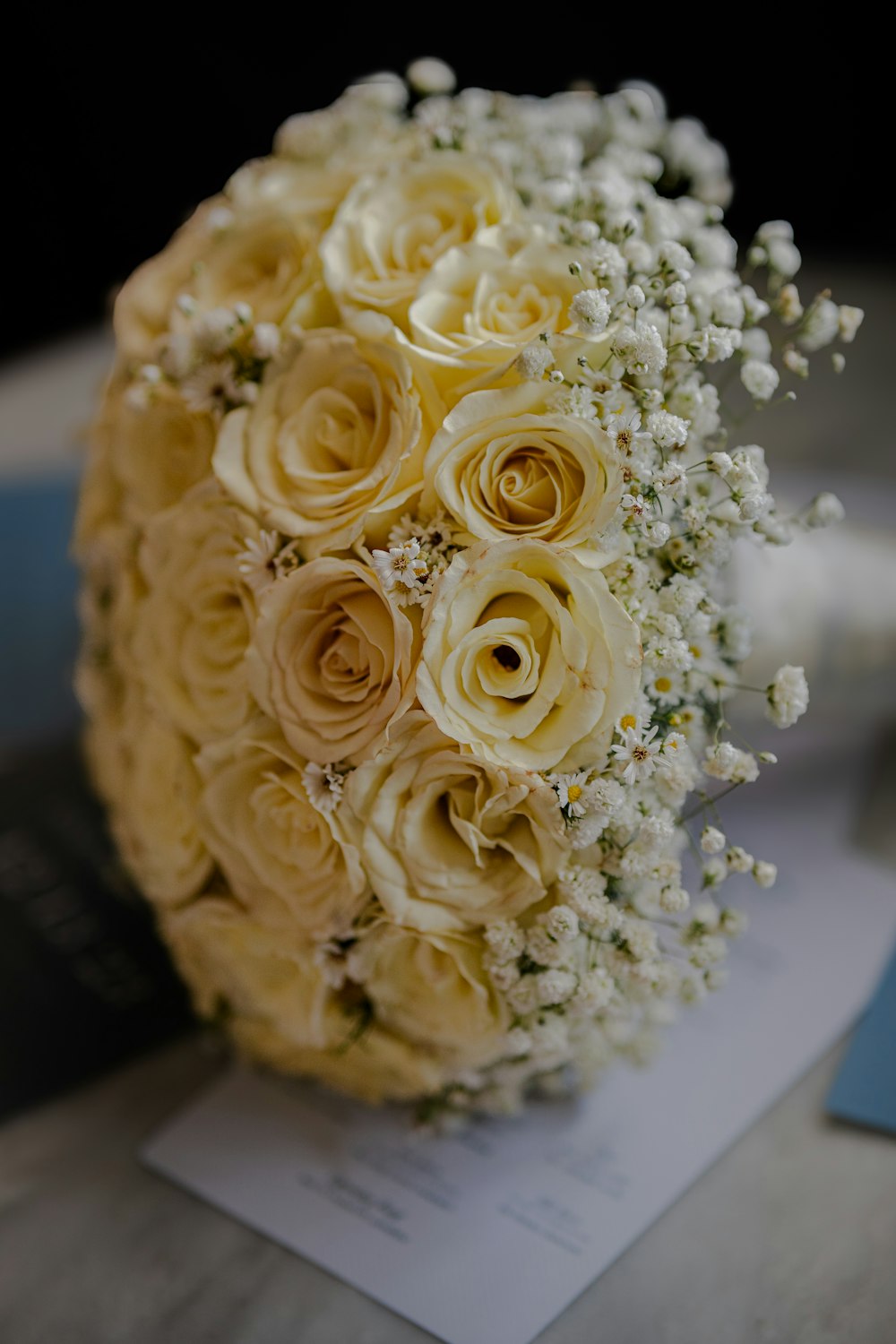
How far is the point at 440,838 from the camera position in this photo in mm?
546

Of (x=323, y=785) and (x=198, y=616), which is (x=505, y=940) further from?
(x=198, y=616)

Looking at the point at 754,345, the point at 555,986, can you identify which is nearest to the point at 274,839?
the point at 555,986

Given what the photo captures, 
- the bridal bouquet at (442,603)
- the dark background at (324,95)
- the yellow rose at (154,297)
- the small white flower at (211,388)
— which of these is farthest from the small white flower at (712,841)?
the dark background at (324,95)

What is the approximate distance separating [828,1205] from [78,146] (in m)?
1.48

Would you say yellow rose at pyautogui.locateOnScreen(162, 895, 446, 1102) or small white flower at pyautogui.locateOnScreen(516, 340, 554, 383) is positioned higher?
small white flower at pyautogui.locateOnScreen(516, 340, 554, 383)

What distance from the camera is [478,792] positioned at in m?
0.52

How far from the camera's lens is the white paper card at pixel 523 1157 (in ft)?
2.08

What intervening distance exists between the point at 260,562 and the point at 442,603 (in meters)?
0.11

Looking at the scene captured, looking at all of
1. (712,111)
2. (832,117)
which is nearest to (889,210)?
(832,117)

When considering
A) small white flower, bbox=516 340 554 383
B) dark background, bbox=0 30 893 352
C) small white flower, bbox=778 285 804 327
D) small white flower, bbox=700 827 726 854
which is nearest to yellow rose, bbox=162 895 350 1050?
small white flower, bbox=700 827 726 854

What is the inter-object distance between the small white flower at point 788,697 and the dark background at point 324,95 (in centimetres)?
105

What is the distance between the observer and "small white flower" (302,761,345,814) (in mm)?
540

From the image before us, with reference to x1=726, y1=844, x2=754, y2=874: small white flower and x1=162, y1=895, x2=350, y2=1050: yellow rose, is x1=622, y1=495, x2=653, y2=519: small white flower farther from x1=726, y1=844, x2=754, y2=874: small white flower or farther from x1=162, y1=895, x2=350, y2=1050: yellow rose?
x1=162, y1=895, x2=350, y2=1050: yellow rose

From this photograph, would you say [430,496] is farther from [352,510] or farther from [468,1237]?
[468,1237]
